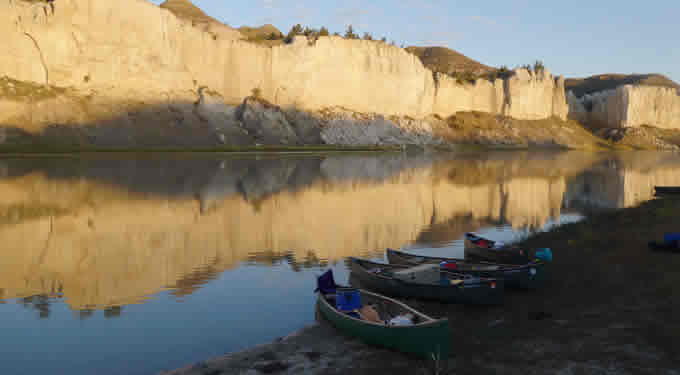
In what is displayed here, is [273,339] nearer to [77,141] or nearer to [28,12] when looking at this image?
[77,141]

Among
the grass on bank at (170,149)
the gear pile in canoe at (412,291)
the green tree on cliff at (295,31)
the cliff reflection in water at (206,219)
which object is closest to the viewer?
the gear pile in canoe at (412,291)

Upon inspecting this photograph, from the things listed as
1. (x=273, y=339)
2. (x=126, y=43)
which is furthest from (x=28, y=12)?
(x=273, y=339)

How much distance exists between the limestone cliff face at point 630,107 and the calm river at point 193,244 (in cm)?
14841

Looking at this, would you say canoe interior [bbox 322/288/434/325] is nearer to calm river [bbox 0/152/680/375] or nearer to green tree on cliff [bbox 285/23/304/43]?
calm river [bbox 0/152/680/375]

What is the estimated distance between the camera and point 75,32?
68.8 meters

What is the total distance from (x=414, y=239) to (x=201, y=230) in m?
8.10

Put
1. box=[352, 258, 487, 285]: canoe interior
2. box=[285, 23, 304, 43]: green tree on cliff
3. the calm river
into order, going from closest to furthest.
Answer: the calm river < box=[352, 258, 487, 285]: canoe interior < box=[285, 23, 304, 43]: green tree on cliff

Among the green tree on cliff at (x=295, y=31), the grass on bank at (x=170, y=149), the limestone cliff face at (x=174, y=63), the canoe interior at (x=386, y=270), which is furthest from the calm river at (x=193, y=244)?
the green tree on cliff at (x=295, y=31)

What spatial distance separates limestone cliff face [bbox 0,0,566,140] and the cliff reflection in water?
32235 mm

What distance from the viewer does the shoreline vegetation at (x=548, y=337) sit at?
7863mm

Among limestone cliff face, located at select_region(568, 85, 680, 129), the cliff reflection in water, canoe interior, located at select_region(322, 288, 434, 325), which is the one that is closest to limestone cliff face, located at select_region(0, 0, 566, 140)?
the cliff reflection in water

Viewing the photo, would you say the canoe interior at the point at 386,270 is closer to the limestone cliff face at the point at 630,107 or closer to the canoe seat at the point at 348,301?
the canoe seat at the point at 348,301

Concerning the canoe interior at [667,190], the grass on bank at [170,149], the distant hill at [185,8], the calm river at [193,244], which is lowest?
the calm river at [193,244]

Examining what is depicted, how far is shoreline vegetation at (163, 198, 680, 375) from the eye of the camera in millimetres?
7863
